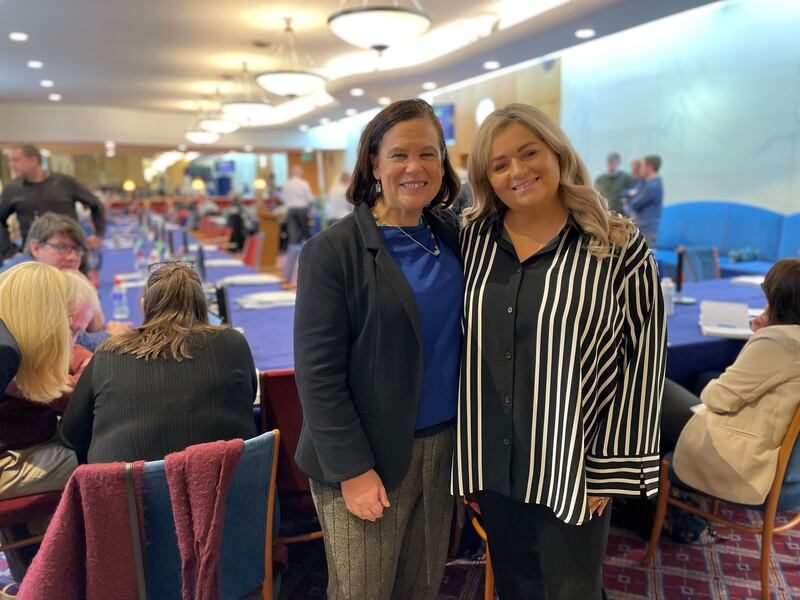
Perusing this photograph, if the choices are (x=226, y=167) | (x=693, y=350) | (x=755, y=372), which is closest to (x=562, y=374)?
(x=755, y=372)

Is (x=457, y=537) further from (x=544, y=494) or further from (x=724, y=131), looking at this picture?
(x=724, y=131)

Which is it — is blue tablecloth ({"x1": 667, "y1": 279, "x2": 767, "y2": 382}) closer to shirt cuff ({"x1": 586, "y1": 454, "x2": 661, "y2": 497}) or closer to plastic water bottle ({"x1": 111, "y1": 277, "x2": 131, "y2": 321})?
shirt cuff ({"x1": 586, "y1": 454, "x2": 661, "y2": 497})

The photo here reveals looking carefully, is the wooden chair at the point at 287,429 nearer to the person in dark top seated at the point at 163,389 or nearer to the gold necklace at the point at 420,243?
the person in dark top seated at the point at 163,389

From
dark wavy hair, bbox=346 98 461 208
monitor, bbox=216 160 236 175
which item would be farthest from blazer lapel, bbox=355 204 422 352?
monitor, bbox=216 160 236 175

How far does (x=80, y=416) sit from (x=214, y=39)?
699 centimetres

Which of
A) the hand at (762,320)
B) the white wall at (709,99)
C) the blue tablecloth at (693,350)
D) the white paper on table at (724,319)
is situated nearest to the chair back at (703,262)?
the blue tablecloth at (693,350)

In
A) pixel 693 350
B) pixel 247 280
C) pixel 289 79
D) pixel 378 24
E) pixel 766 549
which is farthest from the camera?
pixel 289 79

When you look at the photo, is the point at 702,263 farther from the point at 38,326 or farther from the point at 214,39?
the point at 214,39

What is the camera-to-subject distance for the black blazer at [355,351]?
3.63 feet

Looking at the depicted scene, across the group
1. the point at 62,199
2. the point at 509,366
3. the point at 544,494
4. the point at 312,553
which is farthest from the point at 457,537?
the point at 62,199

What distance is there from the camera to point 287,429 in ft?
5.75

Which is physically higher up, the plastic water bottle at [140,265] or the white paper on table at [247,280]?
the plastic water bottle at [140,265]

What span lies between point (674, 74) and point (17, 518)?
8408 millimetres

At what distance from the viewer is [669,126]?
313 inches
